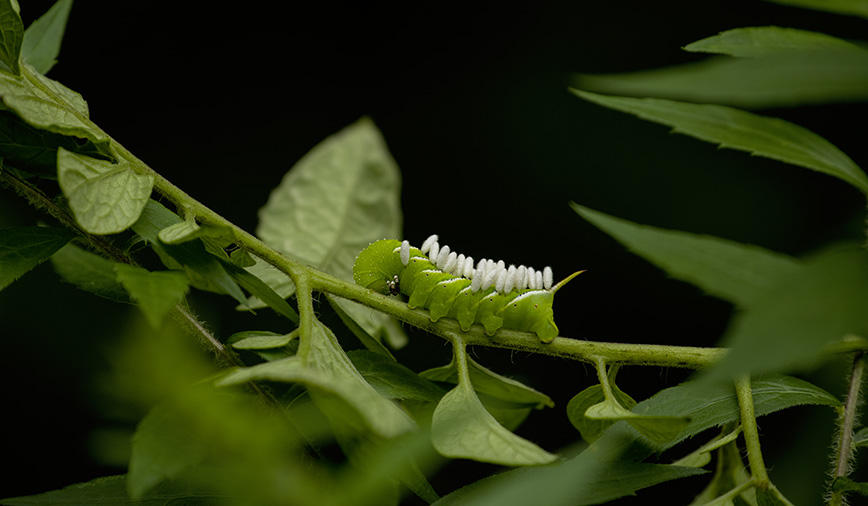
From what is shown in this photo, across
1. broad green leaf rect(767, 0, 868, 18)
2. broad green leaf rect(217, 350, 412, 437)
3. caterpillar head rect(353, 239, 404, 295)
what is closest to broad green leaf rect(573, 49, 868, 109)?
broad green leaf rect(767, 0, 868, 18)

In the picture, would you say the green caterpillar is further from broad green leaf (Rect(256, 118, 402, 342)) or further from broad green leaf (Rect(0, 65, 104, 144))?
broad green leaf (Rect(0, 65, 104, 144))

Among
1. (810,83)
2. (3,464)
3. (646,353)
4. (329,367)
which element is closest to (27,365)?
(3,464)

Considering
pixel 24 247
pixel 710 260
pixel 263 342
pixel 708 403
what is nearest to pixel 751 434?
pixel 708 403

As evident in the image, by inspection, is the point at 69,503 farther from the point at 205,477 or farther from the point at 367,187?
the point at 367,187

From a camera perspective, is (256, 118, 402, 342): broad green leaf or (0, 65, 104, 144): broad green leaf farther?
(256, 118, 402, 342): broad green leaf


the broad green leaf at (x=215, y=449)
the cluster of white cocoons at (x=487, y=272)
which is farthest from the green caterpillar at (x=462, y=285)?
the broad green leaf at (x=215, y=449)
